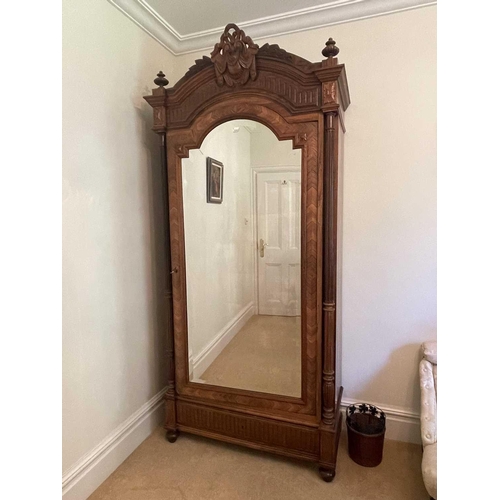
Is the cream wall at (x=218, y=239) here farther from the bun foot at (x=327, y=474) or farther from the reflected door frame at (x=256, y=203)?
A: the bun foot at (x=327, y=474)

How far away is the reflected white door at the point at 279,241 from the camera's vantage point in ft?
5.51

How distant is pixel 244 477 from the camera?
5.64ft

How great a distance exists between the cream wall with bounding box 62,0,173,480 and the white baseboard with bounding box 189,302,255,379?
34cm

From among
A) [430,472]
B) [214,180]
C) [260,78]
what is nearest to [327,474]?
[430,472]

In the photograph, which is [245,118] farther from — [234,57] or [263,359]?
[263,359]

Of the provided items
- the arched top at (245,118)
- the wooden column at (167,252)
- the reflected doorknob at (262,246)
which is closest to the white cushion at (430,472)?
the reflected doorknob at (262,246)

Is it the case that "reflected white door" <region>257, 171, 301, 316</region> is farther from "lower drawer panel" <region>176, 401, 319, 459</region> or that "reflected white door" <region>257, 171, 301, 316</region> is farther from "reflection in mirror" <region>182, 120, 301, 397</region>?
"lower drawer panel" <region>176, 401, 319, 459</region>

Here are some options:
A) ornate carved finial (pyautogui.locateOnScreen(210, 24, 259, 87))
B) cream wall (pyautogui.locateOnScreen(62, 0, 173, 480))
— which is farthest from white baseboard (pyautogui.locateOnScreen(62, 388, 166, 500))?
ornate carved finial (pyautogui.locateOnScreen(210, 24, 259, 87))

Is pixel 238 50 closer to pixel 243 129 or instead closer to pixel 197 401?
pixel 243 129

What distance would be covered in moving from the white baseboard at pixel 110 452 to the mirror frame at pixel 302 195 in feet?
1.11

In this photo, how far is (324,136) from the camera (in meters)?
1.54

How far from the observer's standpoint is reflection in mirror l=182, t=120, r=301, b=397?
1.71 m

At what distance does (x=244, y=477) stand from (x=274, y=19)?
8.44 ft
